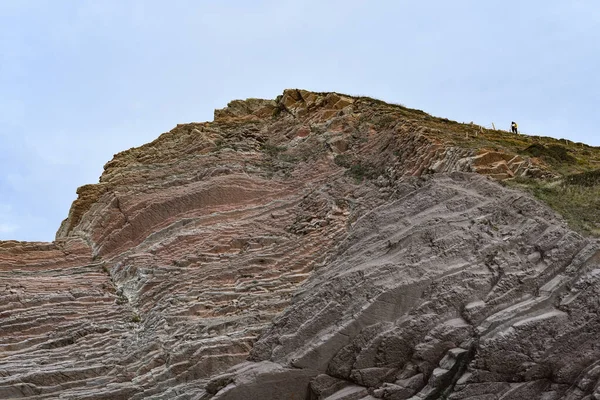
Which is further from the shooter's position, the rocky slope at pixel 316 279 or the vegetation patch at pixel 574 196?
the vegetation patch at pixel 574 196

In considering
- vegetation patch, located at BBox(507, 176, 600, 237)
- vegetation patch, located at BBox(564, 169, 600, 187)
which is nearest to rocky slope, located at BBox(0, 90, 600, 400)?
vegetation patch, located at BBox(507, 176, 600, 237)

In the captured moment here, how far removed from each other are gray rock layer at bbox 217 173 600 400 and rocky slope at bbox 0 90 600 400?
4 centimetres

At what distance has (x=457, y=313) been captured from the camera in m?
13.4

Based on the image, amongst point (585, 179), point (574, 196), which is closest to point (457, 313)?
point (574, 196)

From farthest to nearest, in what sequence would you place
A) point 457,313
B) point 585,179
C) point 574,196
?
point 585,179 < point 574,196 < point 457,313

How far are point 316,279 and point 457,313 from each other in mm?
4186

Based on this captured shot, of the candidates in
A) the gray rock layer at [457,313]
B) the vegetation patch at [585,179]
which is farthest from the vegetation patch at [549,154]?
the gray rock layer at [457,313]

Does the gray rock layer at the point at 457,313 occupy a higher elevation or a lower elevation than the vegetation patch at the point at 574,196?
lower

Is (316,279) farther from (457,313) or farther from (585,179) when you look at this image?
(585,179)

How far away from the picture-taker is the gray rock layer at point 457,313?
11898mm

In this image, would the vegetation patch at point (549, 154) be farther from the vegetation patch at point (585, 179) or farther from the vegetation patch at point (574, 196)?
the vegetation patch at point (574, 196)

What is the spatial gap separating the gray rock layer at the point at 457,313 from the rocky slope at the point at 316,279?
0.12 ft

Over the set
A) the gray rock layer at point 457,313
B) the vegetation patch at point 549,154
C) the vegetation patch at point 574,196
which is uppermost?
the vegetation patch at point 549,154

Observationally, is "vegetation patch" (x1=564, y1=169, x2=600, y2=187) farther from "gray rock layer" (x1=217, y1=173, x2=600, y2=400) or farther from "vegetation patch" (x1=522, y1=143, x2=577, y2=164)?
"vegetation patch" (x1=522, y1=143, x2=577, y2=164)
